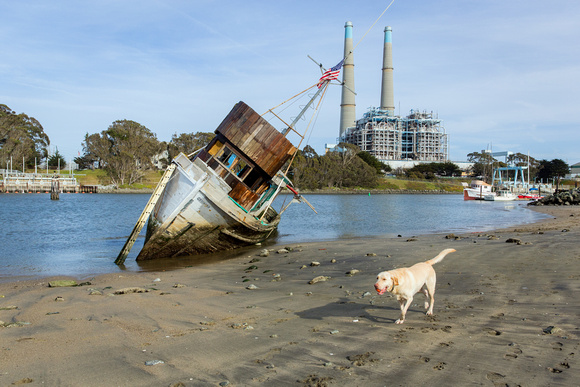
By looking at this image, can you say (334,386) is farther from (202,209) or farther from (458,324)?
(202,209)

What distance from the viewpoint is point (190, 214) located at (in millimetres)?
15992

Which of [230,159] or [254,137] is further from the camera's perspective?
[230,159]

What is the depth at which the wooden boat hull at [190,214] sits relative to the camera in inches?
625

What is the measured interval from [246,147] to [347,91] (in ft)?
410

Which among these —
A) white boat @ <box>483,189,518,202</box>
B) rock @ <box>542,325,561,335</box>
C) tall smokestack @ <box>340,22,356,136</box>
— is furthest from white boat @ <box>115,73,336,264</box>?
tall smokestack @ <box>340,22,356,136</box>

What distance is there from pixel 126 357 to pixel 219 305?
2774 mm

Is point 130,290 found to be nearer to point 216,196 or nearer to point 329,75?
point 216,196

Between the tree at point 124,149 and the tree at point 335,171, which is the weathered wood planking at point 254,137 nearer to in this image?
the tree at point 124,149

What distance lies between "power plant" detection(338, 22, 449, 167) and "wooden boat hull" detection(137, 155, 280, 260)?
127882 millimetres

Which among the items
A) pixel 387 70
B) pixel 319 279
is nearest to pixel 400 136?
pixel 387 70

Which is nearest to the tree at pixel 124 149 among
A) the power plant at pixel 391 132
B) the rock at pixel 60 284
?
the power plant at pixel 391 132

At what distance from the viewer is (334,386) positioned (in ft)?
13.9

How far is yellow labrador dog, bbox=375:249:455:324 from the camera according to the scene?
5879 millimetres

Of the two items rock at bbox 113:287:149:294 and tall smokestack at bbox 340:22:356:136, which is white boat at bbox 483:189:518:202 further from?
rock at bbox 113:287:149:294
